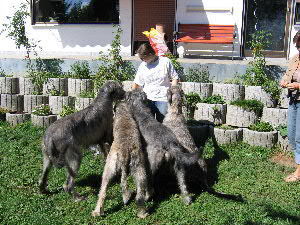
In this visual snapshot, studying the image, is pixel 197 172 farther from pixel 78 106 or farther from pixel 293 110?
pixel 78 106

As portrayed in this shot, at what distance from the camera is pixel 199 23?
511 inches

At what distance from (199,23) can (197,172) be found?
7.58 metres

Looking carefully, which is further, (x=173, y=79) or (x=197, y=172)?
(x=173, y=79)

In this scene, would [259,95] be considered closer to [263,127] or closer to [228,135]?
[263,127]

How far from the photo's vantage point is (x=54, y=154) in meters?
5.89

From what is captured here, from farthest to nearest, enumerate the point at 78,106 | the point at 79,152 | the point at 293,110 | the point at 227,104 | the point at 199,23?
the point at 199,23
the point at 78,106
the point at 227,104
the point at 293,110
the point at 79,152

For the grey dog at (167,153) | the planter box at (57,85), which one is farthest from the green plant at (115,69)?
the grey dog at (167,153)

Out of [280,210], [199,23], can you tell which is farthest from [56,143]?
[199,23]

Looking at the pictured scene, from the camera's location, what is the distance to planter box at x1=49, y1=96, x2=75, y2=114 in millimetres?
9789

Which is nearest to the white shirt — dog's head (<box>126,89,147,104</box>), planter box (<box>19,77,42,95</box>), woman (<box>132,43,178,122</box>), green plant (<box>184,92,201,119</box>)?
woman (<box>132,43,178,122</box>)

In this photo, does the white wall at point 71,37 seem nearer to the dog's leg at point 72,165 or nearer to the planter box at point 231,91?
the planter box at point 231,91

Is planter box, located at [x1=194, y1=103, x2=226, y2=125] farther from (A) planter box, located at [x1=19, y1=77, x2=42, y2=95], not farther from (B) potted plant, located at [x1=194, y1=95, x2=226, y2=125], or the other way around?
(A) planter box, located at [x1=19, y1=77, x2=42, y2=95]

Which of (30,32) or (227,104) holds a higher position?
(30,32)

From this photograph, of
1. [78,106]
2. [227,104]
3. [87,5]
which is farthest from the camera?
[87,5]
